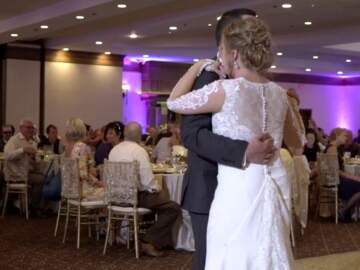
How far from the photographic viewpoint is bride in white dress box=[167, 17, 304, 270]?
83.8 inches

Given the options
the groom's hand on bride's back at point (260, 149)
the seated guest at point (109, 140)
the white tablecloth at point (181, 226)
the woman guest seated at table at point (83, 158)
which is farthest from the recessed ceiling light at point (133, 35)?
the groom's hand on bride's back at point (260, 149)

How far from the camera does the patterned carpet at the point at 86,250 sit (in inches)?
219

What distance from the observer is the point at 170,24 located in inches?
428

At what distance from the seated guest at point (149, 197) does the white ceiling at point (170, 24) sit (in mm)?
3267

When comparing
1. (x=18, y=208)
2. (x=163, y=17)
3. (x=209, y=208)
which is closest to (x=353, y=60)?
(x=163, y=17)

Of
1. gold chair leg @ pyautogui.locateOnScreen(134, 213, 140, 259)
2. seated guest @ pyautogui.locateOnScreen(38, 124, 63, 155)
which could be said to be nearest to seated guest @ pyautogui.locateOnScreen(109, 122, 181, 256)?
gold chair leg @ pyautogui.locateOnScreen(134, 213, 140, 259)

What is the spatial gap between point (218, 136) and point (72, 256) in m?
4.13

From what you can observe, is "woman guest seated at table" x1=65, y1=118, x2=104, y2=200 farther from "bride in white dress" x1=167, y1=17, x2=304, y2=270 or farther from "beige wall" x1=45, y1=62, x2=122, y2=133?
"beige wall" x1=45, y1=62, x2=122, y2=133

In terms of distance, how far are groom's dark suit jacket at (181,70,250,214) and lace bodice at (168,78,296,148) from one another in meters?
0.04

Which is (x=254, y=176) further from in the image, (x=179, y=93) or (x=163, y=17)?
(x=163, y=17)

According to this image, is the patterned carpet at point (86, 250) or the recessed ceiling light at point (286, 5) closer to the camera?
the patterned carpet at point (86, 250)

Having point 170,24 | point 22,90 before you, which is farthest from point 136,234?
point 22,90

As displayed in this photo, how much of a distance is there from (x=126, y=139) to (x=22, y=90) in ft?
28.0

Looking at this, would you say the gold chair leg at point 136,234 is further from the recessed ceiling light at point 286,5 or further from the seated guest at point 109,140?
the recessed ceiling light at point 286,5
